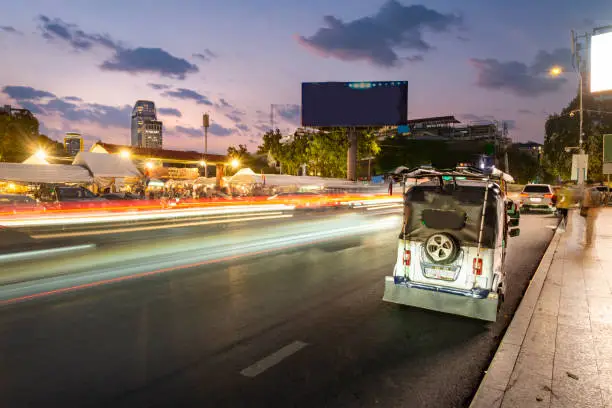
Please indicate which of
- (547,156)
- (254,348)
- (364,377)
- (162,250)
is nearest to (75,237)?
(162,250)

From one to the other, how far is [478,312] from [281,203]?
23.4 m

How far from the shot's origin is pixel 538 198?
26.2 meters

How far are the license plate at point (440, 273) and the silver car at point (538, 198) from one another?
23.6 metres

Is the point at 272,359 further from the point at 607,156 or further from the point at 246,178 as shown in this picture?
the point at 607,156

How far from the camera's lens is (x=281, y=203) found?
94.7 feet

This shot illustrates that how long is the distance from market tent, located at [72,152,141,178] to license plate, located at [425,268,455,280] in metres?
31.3

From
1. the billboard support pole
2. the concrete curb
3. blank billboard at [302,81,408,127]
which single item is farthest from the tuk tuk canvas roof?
the billboard support pole

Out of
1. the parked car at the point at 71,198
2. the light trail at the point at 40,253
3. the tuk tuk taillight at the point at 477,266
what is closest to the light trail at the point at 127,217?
the parked car at the point at 71,198

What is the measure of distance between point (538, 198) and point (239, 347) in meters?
26.2

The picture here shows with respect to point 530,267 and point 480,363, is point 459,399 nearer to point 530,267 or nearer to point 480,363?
point 480,363

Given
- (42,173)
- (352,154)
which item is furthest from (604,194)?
(42,173)

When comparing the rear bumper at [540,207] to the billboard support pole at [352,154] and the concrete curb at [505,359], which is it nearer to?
the concrete curb at [505,359]

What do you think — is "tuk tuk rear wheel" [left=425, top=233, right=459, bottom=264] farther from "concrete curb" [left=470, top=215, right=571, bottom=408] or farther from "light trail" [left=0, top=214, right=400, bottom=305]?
"light trail" [left=0, top=214, right=400, bottom=305]

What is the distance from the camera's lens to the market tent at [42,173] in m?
28.0
